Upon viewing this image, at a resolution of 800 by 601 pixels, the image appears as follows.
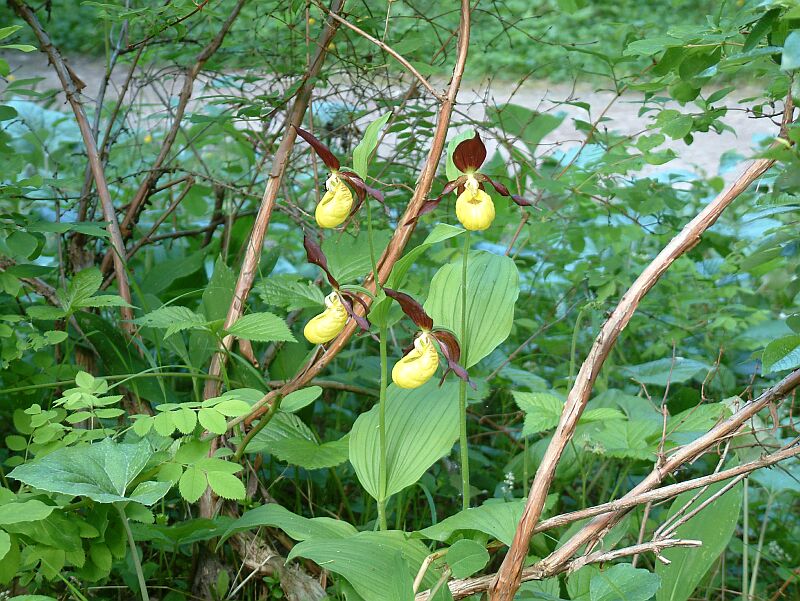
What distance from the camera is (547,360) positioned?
1997 mm

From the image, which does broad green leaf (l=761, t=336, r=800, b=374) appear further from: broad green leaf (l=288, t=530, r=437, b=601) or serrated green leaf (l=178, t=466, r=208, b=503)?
serrated green leaf (l=178, t=466, r=208, b=503)

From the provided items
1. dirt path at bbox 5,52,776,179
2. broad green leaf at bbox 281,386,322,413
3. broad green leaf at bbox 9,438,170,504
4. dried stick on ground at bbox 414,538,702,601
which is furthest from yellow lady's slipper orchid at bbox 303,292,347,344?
dirt path at bbox 5,52,776,179

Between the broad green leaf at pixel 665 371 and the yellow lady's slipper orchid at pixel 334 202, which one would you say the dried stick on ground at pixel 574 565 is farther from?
the broad green leaf at pixel 665 371

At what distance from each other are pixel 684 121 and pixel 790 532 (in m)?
0.85

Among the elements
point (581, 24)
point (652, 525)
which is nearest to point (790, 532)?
point (652, 525)

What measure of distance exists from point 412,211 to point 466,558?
536 millimetres

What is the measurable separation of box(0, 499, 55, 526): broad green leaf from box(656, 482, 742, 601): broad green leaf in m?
0.78

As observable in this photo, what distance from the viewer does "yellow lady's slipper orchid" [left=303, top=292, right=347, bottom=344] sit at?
1.02 m

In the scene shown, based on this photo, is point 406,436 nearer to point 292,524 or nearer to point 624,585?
point 292,524

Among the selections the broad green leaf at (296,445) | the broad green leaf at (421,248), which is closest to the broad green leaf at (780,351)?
the broad green leaf at (421,248)

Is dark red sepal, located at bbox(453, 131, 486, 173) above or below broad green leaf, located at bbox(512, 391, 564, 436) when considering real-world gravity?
above

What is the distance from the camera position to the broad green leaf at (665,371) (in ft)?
4.86

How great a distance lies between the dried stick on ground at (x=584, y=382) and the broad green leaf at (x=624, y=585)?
0.09 m

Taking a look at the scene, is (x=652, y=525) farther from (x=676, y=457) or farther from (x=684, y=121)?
(x=684, y=121)
